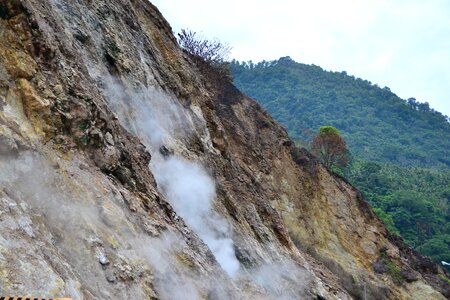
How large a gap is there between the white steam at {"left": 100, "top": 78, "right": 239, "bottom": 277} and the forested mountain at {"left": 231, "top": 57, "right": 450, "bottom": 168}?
278 ft

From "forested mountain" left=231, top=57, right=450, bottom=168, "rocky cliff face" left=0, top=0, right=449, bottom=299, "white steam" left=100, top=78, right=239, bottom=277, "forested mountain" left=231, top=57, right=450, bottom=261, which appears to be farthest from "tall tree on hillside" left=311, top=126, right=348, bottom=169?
"forested mountain" left=231, top=57, right=450, bottom=168

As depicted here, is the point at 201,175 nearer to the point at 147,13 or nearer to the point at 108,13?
the point at 108,13

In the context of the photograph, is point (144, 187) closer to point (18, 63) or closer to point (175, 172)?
point (18, 63)

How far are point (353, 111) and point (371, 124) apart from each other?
7.19 m

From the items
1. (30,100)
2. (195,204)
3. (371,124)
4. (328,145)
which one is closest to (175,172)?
(195,204)

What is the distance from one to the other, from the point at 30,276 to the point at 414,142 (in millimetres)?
120355

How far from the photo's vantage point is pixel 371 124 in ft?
401

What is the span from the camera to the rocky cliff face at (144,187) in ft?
25.6

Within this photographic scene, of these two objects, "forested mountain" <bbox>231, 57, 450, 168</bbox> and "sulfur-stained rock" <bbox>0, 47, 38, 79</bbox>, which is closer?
"sulfur-stained rock" <bbox>0, 47, 38, 79</bbox>

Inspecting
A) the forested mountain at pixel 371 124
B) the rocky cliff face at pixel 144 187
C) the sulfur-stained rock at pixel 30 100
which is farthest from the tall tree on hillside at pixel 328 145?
the sulfur-stained rock at pixel 30 100

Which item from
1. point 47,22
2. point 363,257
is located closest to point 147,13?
point 47,22

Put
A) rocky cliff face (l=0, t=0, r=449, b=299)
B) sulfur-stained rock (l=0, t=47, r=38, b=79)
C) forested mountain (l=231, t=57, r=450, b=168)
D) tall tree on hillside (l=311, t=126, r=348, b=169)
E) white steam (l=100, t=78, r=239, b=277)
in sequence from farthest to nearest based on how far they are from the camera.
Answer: forested mountain (l=231, t=57, r=450, b=168) → tall tree on hillside (l=311, t=126, r=348, b=169) → white steam (l=100, t=78, r=239, b=277) → sulfur-stained rock (l=0, t=47, r=38, b=79) → rocky cliff face (l=0, t=0, r=449, b=299)

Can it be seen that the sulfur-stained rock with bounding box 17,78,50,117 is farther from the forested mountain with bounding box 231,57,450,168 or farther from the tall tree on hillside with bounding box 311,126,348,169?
the forested mountain with bounding box 231,57,450,168

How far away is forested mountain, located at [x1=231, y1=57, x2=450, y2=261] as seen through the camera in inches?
2564
